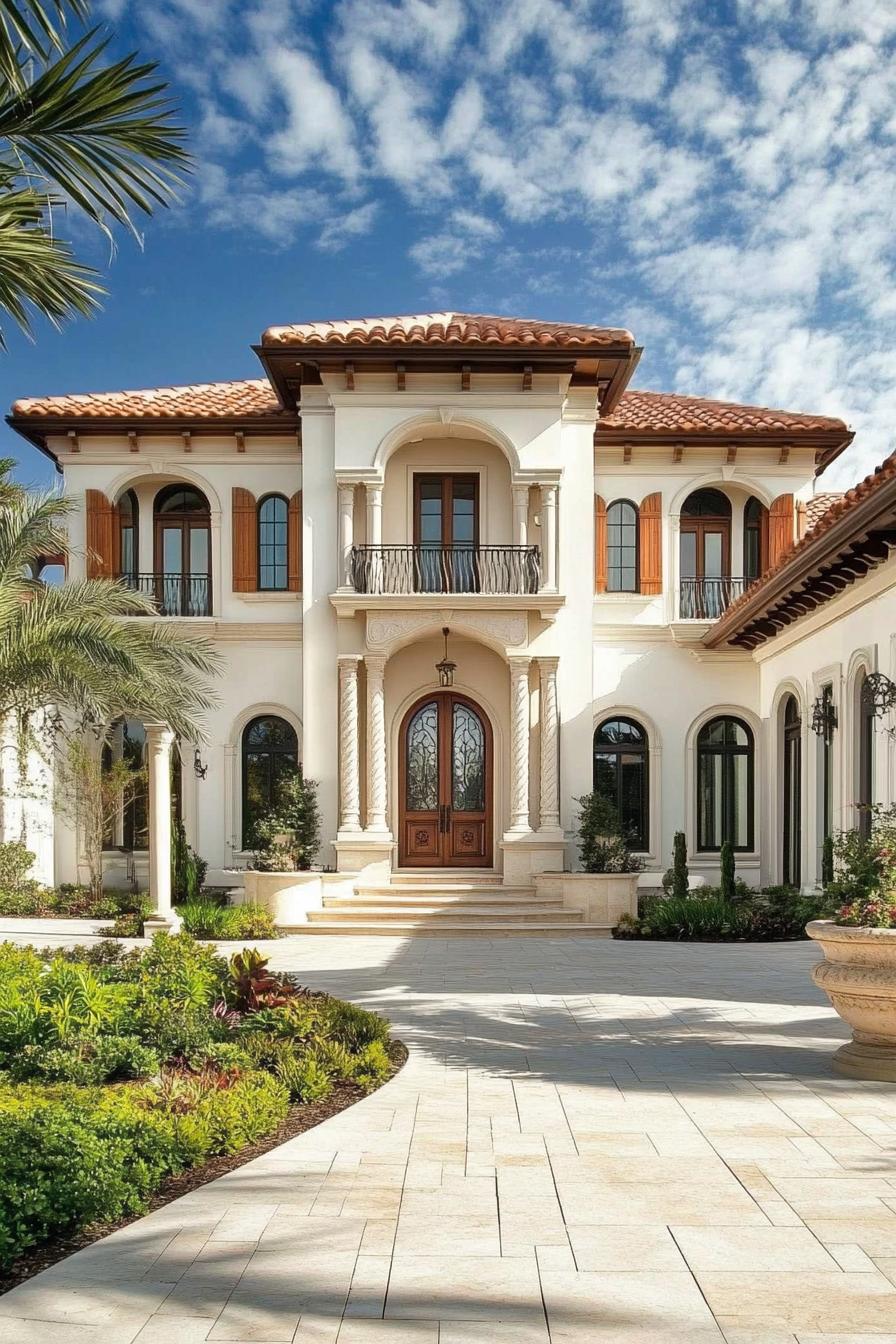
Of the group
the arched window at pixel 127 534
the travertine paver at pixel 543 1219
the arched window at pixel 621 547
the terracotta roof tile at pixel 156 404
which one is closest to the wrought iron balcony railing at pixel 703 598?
the arched window at pixel 621 547

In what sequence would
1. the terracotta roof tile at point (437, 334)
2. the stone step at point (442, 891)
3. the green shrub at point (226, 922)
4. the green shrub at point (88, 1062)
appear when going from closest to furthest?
the green shrub at point (88, 1062)
the green shrub at point (226, 922)
the stone step at point (442, 891)
the terracotta roof tile at point (437, 334)

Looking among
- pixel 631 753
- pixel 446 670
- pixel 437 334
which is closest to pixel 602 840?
pixel 631 753

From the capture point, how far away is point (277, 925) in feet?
56.0

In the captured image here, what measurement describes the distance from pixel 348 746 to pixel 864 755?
8126 millimetres

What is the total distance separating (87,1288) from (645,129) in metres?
13.2

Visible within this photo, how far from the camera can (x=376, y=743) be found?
18984 mm

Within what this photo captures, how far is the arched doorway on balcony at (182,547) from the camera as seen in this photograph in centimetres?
2055

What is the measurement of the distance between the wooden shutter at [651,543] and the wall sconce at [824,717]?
5.14 meters

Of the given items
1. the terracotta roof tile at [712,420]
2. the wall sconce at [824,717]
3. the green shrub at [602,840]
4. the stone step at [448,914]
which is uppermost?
the terracotta roof tile at [712,420]

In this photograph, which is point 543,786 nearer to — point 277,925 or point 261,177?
point 277,925

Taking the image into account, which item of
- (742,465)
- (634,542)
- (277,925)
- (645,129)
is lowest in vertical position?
(277,925)

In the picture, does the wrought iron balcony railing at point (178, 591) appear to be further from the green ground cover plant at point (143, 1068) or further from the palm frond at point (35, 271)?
the palm frond at point (35, 271)

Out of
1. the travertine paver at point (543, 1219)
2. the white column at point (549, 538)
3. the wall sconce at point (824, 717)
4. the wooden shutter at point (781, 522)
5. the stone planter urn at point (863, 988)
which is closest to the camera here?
the travertine paver at point (543, 1219)

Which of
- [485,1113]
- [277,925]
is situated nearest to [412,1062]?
[485,1113]
